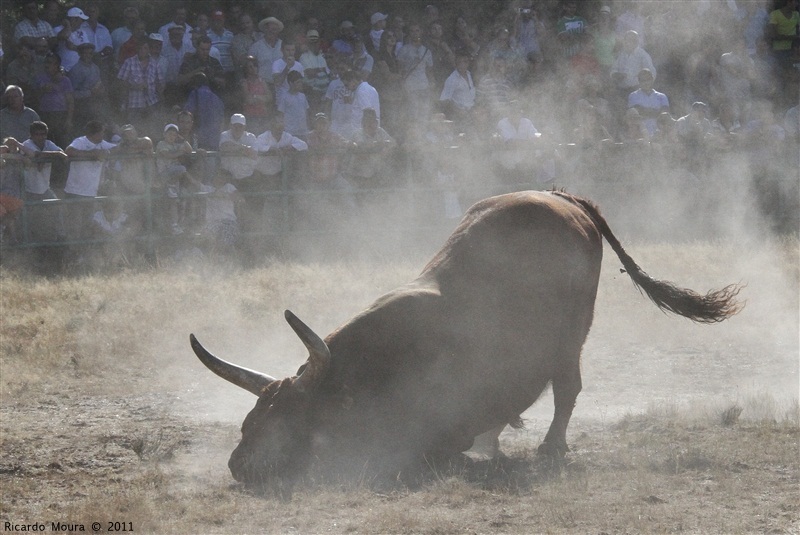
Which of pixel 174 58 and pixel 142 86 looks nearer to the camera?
pixel 142 86

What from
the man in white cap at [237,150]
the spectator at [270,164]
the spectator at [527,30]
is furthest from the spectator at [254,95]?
the spectator at [527,30]

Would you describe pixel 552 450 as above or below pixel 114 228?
below

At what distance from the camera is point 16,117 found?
13.3 metres

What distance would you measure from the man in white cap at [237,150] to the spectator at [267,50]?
56.8 inches

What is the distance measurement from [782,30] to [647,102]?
3.24 m

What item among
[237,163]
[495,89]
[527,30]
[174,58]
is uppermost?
[527,30]

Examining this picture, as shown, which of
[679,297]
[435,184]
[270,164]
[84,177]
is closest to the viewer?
[679,297]

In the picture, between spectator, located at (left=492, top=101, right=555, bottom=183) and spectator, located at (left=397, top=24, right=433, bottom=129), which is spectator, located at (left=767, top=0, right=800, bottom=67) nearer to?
spectator, located at (left=492, top=101, right=555, bottom=183)

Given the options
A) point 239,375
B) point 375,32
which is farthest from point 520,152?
point 239,375

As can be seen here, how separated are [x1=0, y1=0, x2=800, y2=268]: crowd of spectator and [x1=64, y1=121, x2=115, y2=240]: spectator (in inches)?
0.8

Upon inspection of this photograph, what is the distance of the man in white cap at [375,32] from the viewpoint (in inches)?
647

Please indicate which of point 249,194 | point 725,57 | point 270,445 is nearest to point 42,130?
point 249,194

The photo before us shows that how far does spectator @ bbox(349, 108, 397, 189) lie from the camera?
1440 centimetres

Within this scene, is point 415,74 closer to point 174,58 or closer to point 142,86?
point 174,58
